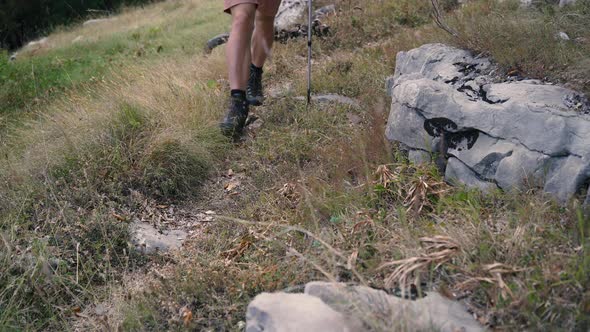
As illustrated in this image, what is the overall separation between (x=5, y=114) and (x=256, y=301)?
508 cm

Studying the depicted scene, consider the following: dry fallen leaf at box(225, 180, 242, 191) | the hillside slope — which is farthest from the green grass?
dry fallen leaf at box(225, 180, 242, 191)

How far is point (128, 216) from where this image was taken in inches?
150

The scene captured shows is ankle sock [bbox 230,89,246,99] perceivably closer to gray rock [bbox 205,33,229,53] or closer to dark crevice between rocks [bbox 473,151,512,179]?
dark crevice between rocks [bbox 473,151,512,179]

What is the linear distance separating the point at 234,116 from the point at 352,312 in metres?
2.79

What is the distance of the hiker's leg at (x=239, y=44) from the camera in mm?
4648

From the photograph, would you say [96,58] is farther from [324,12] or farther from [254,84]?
[254,84]

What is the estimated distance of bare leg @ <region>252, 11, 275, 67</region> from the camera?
505cm

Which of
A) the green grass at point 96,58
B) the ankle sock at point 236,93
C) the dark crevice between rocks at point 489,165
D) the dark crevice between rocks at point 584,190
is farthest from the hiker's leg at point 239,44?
the dark crevice between rocks at point 584,190

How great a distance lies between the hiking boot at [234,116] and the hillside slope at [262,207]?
121 millimetres

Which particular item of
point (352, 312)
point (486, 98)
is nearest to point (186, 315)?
point (352, 312)

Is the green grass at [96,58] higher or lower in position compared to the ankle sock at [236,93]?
lower

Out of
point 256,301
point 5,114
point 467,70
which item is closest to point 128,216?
point 256,301

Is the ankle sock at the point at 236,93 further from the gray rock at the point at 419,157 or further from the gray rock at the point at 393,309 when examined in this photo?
the gray rock at the point at 393,309

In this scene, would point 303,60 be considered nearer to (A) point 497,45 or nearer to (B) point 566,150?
(A) point 497,45
